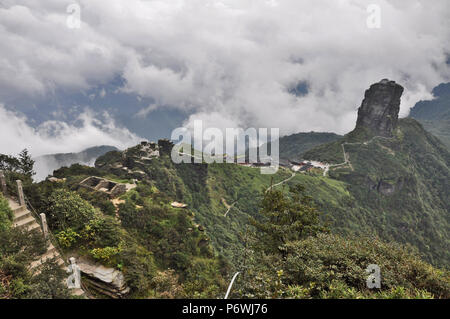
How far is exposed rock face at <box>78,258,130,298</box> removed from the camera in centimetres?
909

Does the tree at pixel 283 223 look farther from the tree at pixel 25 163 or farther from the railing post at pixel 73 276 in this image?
the tree at pixel 25 163

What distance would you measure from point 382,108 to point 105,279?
172657 mm

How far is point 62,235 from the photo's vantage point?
10273 mm

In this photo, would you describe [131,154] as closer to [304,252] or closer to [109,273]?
[109,273]

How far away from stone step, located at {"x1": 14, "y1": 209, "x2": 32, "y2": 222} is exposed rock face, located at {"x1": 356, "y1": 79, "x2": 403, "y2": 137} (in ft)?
554

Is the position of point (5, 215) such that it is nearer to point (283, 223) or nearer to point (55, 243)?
point (55, 243)

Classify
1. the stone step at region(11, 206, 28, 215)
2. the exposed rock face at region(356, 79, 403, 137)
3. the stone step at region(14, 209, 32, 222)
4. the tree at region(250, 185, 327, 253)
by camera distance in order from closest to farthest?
the stone step at region(14, 209, 32, 222) → the stone step at region(11, 206, 28, 215) → the tree at region(250, 185, 327, 253) → the exposed rock face at region(356, 79, 403, 137)

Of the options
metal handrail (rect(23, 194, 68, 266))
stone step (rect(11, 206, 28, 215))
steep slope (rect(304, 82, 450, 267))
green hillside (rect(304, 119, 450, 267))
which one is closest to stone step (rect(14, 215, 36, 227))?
metal handrail (rect(23, 194, 68, 266))

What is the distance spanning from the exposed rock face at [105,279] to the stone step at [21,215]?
133 inches

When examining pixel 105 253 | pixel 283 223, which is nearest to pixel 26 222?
pixel 105 253

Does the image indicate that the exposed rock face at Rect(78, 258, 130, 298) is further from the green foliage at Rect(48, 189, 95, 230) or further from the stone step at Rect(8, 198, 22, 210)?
the stone step at Rect(8, 198, 22, 210)

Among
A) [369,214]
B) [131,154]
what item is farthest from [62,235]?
[369,214]

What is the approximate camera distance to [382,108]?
464 ft
